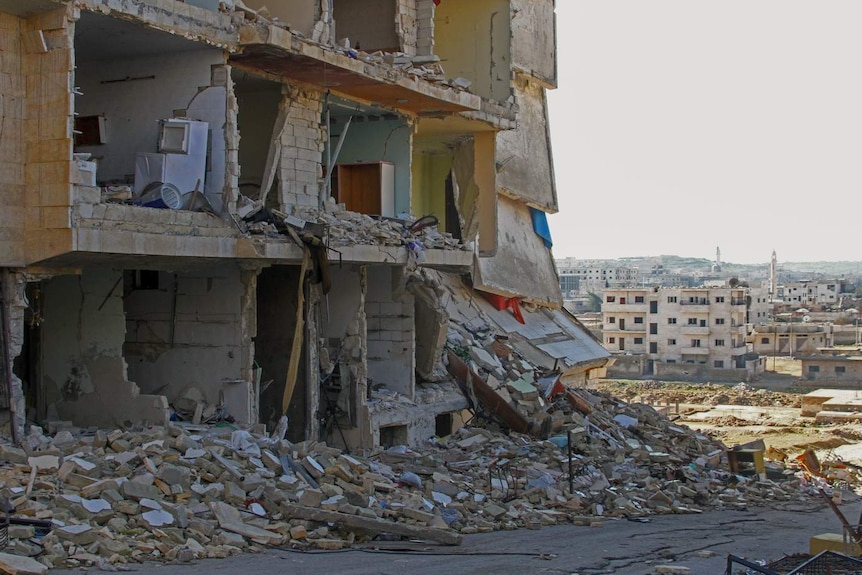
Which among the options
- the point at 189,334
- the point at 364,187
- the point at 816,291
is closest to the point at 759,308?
the point at 816,291

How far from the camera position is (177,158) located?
12.5 metres

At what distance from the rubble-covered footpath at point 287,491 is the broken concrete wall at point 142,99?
121 inches

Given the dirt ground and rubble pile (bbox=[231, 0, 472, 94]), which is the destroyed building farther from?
the dirt ground

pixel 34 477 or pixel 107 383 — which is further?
pixel 107 383

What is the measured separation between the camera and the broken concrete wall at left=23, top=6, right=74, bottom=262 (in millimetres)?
10734

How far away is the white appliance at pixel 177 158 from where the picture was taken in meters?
12.4

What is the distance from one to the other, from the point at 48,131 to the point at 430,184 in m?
13.0

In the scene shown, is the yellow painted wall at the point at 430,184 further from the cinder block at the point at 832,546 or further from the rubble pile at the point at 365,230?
the cinder block at the point at 832,546

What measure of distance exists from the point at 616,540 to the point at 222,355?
5096mm

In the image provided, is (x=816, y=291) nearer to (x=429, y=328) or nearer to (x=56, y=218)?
(x=429, y=328)

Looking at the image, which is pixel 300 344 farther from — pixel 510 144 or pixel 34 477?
pixel 510 144

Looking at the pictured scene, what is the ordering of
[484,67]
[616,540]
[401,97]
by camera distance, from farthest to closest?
[484,67], [401,97], [616,540]

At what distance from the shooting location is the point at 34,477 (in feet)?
31.3

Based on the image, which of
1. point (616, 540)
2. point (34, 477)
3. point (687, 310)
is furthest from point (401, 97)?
point (687, 310)
